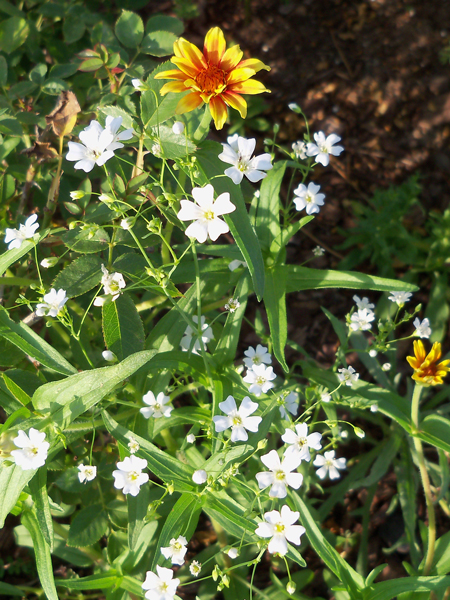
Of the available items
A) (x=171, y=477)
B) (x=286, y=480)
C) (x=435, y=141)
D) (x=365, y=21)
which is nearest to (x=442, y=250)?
(x=435, y=141)

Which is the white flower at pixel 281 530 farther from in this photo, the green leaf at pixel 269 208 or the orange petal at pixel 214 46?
the orange petal at pixel 214 46

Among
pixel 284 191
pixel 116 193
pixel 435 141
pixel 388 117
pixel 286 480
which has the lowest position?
pixel 286 480

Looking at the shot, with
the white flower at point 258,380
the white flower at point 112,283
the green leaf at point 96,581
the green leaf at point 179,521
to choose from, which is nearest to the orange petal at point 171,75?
the white flower at point 112,283

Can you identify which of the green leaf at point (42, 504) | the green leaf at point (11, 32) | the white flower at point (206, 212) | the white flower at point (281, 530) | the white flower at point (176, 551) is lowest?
the white flower at point (176, 551)

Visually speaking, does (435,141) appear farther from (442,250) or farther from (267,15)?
(267,15)

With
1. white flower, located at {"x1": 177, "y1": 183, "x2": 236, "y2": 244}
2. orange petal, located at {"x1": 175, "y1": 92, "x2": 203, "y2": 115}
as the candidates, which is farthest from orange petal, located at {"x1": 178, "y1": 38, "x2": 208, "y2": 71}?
white flower, located at {"x1": 177, "y1": 183, "x2": 236, "y2": 244}

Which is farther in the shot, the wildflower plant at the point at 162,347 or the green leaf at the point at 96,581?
the green leaf at the point at 96,581
